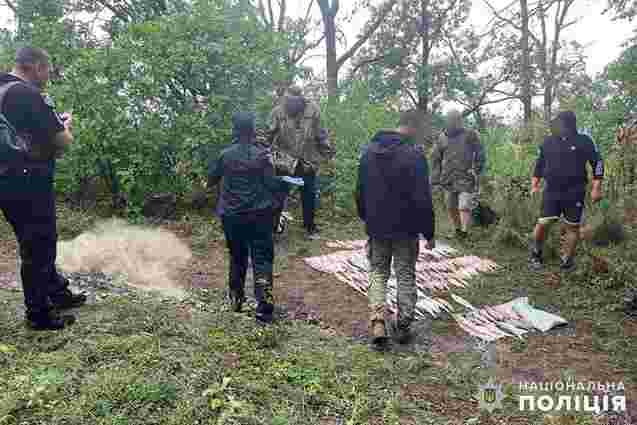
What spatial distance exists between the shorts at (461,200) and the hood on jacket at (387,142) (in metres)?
3.72

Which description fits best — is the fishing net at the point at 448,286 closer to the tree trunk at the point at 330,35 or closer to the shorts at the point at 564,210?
the shorts at the point at 564,210

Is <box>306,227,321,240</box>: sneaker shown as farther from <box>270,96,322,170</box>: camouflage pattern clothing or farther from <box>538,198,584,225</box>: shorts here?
<box>538,198,584,225</box>: shorts

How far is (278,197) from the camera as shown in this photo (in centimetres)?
473

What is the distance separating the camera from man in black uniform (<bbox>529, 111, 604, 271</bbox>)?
6000 mm

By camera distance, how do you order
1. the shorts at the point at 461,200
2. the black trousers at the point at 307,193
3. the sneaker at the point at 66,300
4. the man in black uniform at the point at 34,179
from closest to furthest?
the man in black uniform at the point at 34,179
the sneaker at the point at 66,300
the black trousers at the point at 307,193
the shorts at the point at 461,200

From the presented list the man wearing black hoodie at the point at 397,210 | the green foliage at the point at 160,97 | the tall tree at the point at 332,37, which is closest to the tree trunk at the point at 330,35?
the tall tree at the point at 332,37

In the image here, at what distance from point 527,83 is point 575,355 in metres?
20.8

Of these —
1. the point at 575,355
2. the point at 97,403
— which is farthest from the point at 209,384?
the point at 575,355

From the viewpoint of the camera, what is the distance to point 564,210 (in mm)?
6148

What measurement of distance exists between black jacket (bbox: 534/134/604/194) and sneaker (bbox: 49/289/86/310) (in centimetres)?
519

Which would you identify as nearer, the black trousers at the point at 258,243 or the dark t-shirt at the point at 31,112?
the dark t-shirt at the point at 31,112

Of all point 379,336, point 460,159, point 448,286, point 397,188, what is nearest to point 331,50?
point 460,159

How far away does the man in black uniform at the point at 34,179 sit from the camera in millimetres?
3527

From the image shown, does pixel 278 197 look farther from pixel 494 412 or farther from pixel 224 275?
pixel 494 412
